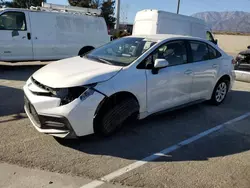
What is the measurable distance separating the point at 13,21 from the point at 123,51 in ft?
19.6

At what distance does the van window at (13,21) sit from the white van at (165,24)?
5358 millimetres

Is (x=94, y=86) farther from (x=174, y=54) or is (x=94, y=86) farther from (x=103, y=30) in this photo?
(x=103, y=30)

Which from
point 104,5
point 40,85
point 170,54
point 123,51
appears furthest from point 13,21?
point 104,5

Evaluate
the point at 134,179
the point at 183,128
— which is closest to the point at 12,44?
the point at 183,128

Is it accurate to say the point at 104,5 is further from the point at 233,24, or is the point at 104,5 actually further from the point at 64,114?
the point at 233,24

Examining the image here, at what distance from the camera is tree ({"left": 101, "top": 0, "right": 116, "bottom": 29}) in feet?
130

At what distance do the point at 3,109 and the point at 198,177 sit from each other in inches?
152

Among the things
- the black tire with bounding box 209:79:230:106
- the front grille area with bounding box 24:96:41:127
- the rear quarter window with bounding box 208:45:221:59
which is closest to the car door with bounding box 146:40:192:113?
the rear quarter window with bounding box 208:45:221:59

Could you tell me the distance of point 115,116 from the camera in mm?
4012

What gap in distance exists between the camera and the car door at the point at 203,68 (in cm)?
529

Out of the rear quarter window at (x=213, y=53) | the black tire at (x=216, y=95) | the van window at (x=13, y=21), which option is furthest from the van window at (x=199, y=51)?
the van window at (x=13, y=21)

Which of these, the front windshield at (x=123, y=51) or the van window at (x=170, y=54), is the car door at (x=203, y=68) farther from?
the front windshield at (x=123, y=51)

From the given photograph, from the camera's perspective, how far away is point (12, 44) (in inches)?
357

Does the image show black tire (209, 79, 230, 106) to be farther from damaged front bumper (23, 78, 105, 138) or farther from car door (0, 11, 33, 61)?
car door (0, 11, 33, 61)
